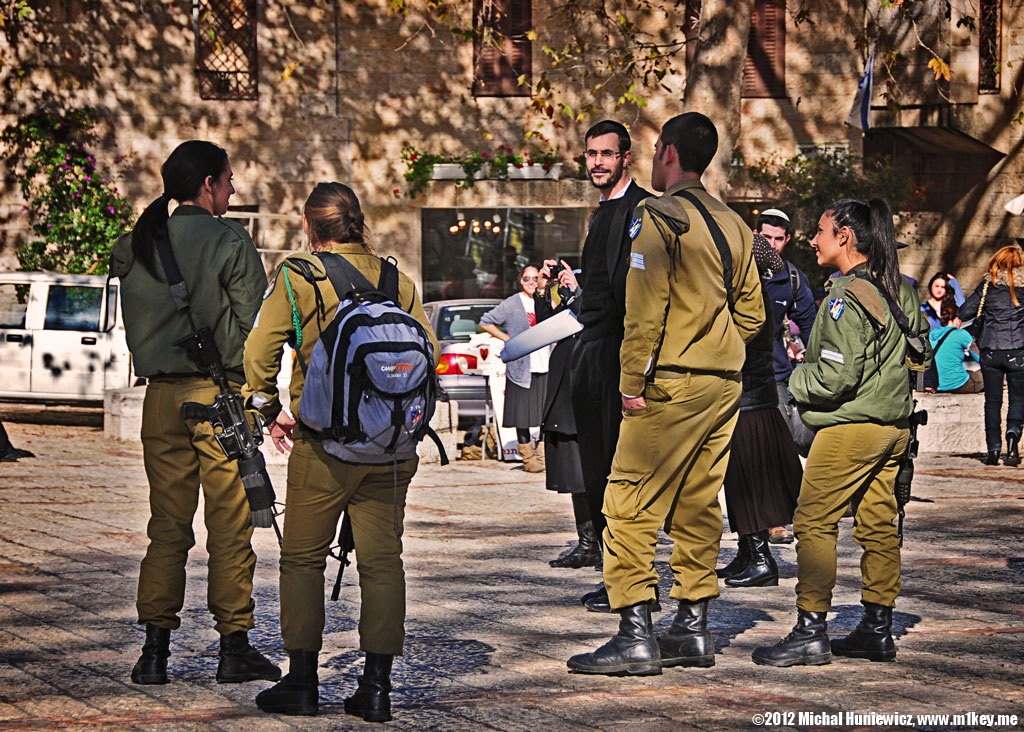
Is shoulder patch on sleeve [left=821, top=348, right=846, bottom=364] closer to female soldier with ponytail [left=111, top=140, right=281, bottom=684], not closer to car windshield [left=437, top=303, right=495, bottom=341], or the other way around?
female soldier with ponytail [left=111, top=140, right=281, bottom=684]

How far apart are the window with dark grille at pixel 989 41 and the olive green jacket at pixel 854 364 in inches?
727

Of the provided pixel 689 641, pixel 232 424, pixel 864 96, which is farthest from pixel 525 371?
pixel 864 96

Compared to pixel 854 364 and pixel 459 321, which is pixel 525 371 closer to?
pixel 459 321

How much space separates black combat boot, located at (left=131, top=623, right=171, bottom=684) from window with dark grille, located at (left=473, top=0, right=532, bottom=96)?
1874 cm

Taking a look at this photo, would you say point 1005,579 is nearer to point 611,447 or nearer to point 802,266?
point 611,447

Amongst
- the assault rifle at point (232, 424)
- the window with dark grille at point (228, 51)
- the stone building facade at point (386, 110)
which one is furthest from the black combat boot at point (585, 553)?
the window with dark grille at point (228, 51)

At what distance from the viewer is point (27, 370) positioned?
19.3 metres

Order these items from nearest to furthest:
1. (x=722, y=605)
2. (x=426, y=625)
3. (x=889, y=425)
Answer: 1. (x=889, y=425)
2. (x=426, y=625)
3. (x=722, y=605)

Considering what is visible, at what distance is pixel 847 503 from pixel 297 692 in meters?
2.36

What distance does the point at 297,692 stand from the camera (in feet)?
19.0

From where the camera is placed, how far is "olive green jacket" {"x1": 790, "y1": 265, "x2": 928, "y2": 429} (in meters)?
6.52

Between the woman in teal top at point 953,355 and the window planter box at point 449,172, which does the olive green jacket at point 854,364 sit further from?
the window planter box at point 449,172

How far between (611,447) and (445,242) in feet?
58.9

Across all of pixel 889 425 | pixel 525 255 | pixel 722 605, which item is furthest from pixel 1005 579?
pixel 525 255
